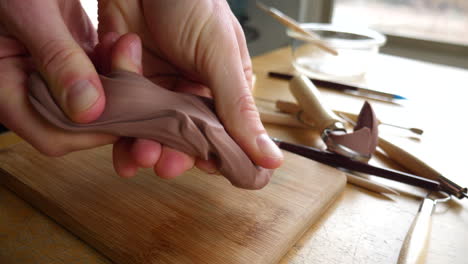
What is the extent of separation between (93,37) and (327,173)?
0.65m

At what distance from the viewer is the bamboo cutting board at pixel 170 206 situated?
23.5 inches

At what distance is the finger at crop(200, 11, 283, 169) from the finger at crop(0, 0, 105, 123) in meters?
0.22

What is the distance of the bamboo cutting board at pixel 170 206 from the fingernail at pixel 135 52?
0.79 feet

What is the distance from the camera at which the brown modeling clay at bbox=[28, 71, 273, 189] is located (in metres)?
0.59

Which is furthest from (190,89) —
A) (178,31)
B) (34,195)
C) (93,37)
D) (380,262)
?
(380,262)

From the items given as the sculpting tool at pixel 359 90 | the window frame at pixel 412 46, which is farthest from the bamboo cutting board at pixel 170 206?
the window frame at pixel 412 46

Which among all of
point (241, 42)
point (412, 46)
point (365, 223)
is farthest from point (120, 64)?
point (412, 46)

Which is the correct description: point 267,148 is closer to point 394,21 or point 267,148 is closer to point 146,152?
point 146,152

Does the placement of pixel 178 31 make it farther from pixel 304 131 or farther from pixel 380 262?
pixel 380 262

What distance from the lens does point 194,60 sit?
0.79m

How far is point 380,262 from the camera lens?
0.61 m

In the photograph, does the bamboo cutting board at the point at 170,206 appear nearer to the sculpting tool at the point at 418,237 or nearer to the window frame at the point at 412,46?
the sculpting tool at the point at 418,237

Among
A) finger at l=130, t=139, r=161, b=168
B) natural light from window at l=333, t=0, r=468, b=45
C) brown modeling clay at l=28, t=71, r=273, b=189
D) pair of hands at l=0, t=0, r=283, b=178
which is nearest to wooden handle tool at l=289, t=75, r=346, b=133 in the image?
pair of hands at l=0, t=0, r=283, b=178

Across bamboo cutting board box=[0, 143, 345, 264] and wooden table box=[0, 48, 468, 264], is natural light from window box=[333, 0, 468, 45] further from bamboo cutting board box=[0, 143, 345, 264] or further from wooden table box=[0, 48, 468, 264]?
bamboo cutting board box=[0, 143, 345, 264]
